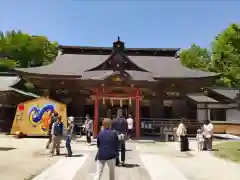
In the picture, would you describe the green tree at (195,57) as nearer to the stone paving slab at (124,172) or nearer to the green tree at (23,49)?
the green tree at (23,49)

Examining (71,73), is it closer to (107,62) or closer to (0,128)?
(107,62)

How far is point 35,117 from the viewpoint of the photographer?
66.7 feet

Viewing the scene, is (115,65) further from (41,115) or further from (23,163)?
(23,163)

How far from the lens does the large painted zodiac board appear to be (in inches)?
799

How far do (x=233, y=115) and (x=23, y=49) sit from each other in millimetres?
40631

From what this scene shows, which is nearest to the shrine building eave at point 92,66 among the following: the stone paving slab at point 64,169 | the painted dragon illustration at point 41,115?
the painted dragon illustration at point 41,115

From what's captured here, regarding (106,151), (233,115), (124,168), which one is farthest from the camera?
(233,115)

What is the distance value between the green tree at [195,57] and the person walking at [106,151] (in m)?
47.2

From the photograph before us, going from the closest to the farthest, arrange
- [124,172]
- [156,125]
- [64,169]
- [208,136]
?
[124,172]
[64,169]
[208,136]
[156,125]

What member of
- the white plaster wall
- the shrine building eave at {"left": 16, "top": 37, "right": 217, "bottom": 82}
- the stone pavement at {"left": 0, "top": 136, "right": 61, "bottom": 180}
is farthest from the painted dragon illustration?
the white plaster wall

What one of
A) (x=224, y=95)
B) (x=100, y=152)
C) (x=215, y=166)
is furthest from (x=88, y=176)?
(x=224, y=95)

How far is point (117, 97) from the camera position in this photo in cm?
2222

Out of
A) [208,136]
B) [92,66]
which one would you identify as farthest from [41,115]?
[208,136]

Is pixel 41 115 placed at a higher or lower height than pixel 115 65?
lower
